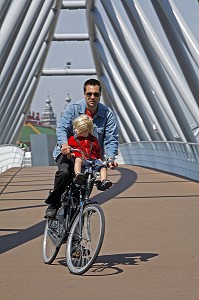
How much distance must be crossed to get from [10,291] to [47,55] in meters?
47.5

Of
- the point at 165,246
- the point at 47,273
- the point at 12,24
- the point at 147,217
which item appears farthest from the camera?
the point at 12,24

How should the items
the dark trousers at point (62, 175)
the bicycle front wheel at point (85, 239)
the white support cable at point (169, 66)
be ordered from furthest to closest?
the white support cable at point (169, 66) → the dark trousers at point (62, 175) → the bicycle front wheel at point (85, 239)

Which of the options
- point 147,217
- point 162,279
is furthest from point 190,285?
point 147,217

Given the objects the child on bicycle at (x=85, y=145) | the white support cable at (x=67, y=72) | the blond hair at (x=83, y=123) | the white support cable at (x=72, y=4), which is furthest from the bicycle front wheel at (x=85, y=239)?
the white support cable at (x=67, y=72)

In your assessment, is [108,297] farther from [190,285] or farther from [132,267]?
[132,267]

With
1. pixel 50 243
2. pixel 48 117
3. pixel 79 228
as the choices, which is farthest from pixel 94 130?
pixel 48 117

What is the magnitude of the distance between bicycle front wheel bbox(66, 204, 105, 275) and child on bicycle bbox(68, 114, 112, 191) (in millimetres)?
211

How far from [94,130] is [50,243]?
99 centimetres

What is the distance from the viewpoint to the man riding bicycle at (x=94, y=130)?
22.2ft

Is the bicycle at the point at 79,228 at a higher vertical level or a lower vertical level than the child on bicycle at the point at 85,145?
lower

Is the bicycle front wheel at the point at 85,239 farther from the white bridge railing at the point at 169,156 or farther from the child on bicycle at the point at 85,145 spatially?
the white bridge railing at the point at 169,156

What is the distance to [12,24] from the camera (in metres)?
15.2

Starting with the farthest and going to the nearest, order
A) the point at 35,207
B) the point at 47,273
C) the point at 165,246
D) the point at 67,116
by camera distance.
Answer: the point at 35,207 < the point at 165,246 < the point at 67,116 < the point at 47,273

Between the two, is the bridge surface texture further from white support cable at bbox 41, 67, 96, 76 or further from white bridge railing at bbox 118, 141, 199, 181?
white support cable at bbox 41, 67, 96, 76
